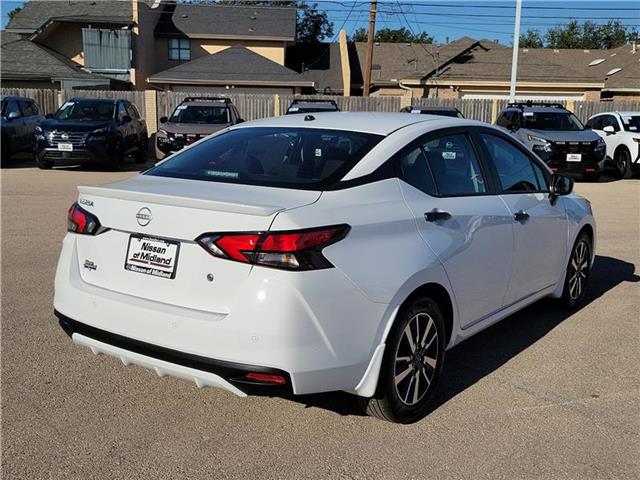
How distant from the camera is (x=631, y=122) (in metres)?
19.4

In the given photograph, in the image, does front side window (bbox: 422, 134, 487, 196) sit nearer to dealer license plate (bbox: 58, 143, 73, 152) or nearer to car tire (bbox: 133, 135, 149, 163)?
dealer license plate (bbox: 58, 143, 73, 152)

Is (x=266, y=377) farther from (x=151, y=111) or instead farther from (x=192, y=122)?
(x=151, y=111)

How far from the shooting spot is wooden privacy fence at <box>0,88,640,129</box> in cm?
2514

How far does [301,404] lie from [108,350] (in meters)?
1.22

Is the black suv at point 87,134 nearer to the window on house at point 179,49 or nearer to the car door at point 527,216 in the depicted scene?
the car door at point 527,216

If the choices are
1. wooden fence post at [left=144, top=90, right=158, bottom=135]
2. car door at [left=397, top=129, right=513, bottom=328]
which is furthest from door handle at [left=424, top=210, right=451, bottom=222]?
wooden fence post at [left=144, top=90, right=158, bottom=135]

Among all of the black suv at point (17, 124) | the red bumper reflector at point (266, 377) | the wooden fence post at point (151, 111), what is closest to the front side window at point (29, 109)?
the black suv at point (17, 124)

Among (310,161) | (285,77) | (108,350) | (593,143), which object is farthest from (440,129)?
(285,77)

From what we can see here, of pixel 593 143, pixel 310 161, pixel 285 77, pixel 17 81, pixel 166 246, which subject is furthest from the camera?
pixel 285 77

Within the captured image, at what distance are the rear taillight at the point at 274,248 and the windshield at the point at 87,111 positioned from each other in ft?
50.9

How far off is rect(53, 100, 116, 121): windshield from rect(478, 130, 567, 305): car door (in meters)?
14.4

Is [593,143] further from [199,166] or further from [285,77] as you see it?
[285,77]

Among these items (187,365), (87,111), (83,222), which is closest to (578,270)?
(187,365)

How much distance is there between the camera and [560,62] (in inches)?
1631
